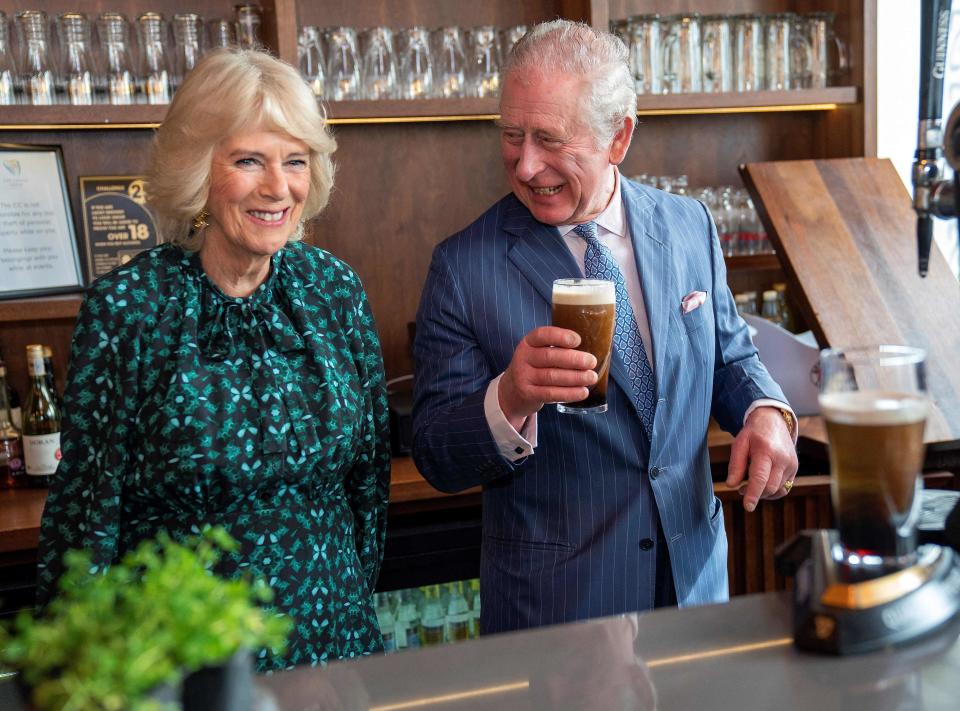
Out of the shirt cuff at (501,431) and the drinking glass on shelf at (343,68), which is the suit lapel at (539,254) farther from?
the drinking glass on shelf at (343,68)

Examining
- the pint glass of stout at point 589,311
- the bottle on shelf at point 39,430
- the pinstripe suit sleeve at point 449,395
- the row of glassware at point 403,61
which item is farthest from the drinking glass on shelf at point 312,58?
the pint glass of stout at point 589,311

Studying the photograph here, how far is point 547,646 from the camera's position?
1165mm

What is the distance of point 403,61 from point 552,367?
1.81 metres

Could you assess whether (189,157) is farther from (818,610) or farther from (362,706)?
(818,610)

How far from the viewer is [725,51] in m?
3.34

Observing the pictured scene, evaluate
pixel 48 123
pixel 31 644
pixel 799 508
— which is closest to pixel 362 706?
pixel 31 644

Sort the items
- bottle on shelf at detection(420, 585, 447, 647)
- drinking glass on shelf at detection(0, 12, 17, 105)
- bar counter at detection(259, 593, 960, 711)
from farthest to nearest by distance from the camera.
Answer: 1. bottle on shelf at detection(420, 585, 447, 647)
2. drinking glass on shelf at detection(0, 12, 17, 105)
3. bar counter at detection(259, 593, 960, 711)

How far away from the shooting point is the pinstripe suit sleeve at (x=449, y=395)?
1.77 metres

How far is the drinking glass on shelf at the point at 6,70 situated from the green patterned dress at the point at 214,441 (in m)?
1.21

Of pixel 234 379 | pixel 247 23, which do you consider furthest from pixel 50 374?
pixel 234 379

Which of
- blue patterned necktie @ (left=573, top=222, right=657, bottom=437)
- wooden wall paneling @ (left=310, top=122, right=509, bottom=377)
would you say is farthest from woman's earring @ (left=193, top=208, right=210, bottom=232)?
wooden wall paneling @ (left=310, top=122, right=509, bottom=377)

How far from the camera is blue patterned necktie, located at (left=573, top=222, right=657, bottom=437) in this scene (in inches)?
74.1

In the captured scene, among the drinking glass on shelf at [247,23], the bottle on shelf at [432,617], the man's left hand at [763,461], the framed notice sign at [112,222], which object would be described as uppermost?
the drinking glass on shelf at [247,23]

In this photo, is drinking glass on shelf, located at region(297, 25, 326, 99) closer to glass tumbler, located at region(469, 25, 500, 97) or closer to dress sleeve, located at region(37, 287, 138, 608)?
glass tumbler, located at region(469, 25, 500, 97)
